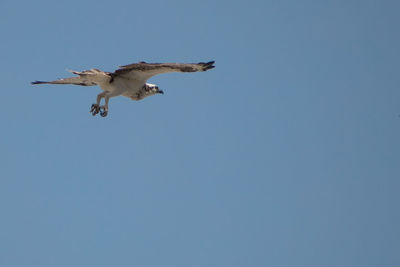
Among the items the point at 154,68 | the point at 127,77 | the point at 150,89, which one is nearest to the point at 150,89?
the point at 150,89

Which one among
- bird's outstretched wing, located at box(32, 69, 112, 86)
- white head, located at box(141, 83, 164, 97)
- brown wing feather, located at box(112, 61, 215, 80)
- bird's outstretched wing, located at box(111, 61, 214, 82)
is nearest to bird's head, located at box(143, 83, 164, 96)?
white head, located at box(141, 83, 164, 97)

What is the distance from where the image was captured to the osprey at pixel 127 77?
27375mm

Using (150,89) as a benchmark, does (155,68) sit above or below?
above

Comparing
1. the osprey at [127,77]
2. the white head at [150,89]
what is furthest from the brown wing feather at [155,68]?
the white head at [150,89]

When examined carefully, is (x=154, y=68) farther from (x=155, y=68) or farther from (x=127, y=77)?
(x=127, y=77)

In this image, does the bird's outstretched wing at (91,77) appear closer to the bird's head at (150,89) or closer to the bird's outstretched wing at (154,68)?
the bird's outstretched wing at (154,68)

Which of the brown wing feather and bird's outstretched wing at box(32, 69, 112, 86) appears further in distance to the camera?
bird's outstretched wing at box(32, 69, 112, 86)

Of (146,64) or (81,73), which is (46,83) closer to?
(81,73)

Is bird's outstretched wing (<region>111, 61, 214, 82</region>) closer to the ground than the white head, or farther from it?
farther from it

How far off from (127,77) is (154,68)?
1.34 m

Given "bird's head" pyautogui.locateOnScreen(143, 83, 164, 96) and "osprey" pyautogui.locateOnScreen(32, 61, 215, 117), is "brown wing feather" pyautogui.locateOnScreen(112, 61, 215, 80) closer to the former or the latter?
"osprey" pyautogui.locateOnScreen(32, 61, 215, 117)

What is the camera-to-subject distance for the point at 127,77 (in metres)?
28.3

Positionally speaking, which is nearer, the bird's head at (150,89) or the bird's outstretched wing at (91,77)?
the bird's outstretched wing at (91,77)

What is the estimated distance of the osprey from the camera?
27.4 metres
